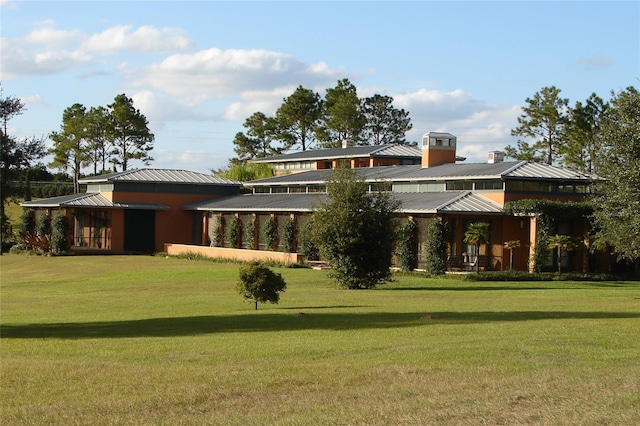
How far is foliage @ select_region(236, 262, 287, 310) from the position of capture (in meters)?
25.5

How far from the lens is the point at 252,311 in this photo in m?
25.3

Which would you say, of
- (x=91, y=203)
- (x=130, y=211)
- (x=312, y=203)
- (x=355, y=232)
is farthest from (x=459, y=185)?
(x=91, y=203)

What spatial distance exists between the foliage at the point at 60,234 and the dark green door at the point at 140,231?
432 centimetres

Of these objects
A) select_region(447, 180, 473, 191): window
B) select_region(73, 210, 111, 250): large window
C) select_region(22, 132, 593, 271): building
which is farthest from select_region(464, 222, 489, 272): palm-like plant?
select_region(73, 210, 111, 250): large window

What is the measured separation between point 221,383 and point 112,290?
22865mm

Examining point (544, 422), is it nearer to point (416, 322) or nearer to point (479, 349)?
point (479, 349)

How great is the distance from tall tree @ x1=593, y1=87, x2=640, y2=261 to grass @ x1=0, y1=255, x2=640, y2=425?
2318mm

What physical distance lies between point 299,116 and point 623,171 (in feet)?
222

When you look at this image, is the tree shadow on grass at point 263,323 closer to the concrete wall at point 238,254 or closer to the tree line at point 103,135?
the concrete wall at point 238,254

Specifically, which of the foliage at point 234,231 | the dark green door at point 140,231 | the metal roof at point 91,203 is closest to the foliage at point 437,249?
the foliage at point 234,231

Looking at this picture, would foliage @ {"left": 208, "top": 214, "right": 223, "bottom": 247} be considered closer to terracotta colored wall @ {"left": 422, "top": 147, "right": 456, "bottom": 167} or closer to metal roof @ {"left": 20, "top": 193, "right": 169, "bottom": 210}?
metal roof @ {"left": 20, "top": 193, "right": 169, "bottom": 210}

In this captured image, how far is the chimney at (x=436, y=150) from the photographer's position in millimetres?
55219

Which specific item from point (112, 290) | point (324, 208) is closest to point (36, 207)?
point (112, 290)

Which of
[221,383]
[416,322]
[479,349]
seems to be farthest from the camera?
[416,322]
